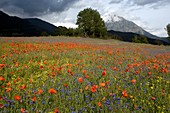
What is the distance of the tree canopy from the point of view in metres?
54.8

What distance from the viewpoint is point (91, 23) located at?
54594mm

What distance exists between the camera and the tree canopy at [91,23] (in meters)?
54.8

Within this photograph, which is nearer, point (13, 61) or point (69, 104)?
point (69, 104)

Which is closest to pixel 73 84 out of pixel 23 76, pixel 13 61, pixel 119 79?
pixel 119 79

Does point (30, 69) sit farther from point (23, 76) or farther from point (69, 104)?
point (69, 104)

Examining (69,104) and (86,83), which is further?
(86,83)

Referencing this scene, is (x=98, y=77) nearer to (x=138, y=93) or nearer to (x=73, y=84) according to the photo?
(x=73, y=84)

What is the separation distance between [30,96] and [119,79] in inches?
106

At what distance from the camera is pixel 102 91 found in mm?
4879

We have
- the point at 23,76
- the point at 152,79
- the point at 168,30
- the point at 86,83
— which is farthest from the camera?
the point at 168,30

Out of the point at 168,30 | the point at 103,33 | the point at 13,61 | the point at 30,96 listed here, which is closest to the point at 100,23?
the point at 103,33

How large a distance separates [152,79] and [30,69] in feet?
12.2

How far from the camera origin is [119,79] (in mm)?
6250

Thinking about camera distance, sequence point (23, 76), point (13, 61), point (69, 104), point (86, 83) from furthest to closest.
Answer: point (13, 61) → point (23, 76) → point (86, 83) → point (69, 104)
